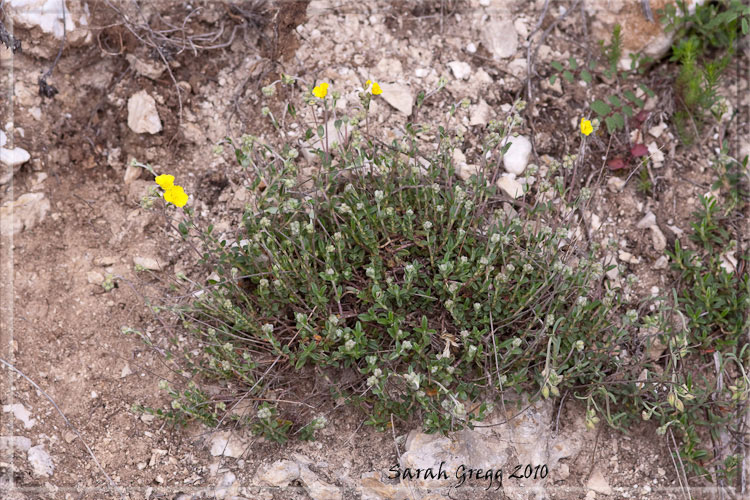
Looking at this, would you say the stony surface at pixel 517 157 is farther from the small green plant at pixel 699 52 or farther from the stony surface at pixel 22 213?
the stony surface at pixel 22 213

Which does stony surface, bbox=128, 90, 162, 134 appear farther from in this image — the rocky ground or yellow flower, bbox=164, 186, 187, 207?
yellow flower, bbox=164, 186, 187, 207

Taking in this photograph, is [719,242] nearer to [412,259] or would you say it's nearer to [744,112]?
[744,112]

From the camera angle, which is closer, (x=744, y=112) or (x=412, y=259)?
(x=412, y=259)

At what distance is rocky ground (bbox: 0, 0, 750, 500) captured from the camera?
3.10 metres

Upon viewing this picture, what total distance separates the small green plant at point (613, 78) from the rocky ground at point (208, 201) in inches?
4.5

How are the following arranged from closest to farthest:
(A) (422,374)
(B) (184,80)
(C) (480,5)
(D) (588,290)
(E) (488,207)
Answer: (A) (422,374) < (D) (588,290) < (E) (488,207) < (B) (184,80) < (C) (480,5)

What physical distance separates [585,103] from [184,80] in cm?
247

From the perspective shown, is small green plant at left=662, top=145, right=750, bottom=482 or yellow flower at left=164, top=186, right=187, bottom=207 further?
small green plant at left=662, top=145, right=750, bottom=482

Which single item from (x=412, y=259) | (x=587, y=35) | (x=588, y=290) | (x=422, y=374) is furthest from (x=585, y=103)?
(x=422, y=374)

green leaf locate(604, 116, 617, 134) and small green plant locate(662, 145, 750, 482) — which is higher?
green leaf locate(604, 116, 617, 134)

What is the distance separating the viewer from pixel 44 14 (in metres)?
3.76

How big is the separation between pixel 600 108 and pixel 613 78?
31cm

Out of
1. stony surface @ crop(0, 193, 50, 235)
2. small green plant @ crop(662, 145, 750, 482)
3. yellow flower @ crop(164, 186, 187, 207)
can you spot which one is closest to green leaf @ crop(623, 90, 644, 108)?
small green plant @ crop(662, 145, 750, 482)

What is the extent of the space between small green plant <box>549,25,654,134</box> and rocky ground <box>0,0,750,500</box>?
0.37 ft
